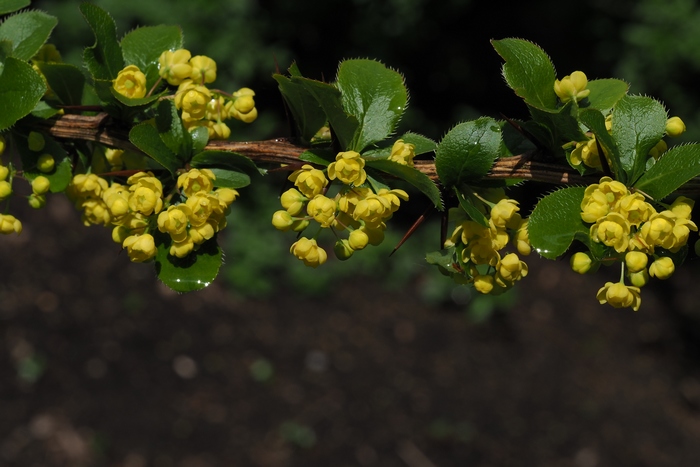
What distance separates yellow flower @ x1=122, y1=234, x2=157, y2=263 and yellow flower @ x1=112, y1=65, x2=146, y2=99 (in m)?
0.29

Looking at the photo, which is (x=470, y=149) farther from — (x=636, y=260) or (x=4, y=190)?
(x=4, y=190)

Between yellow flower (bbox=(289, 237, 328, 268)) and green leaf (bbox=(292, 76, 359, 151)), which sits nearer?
green leaf (bbox=(292, 76, 359, 151))

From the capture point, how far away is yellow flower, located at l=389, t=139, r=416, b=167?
1.25 m

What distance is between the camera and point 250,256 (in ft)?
15.9

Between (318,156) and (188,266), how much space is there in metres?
0.30

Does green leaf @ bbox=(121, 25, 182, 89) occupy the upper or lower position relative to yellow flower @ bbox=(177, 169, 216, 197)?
upper

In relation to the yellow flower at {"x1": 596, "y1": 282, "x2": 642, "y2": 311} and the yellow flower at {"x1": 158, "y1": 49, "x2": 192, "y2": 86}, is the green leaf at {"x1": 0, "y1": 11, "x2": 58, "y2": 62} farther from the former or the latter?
the yellow flower at {"x1": 596, "y1": 282, "x2": 642, "y2": 311}

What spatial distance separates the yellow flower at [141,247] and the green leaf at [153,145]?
0.13 metres

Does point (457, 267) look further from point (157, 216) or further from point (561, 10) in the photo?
point (561, 10)

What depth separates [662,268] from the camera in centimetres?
119

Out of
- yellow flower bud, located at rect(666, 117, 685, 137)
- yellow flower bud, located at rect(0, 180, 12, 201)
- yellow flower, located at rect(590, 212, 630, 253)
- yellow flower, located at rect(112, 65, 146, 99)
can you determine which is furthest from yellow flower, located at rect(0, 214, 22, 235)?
yellow flower bud, located at rect(666, 117, 685, 137)

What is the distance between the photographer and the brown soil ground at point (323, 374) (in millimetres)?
4039

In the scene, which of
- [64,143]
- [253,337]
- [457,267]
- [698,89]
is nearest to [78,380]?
[253,337]

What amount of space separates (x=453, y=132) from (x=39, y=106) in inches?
31.8
